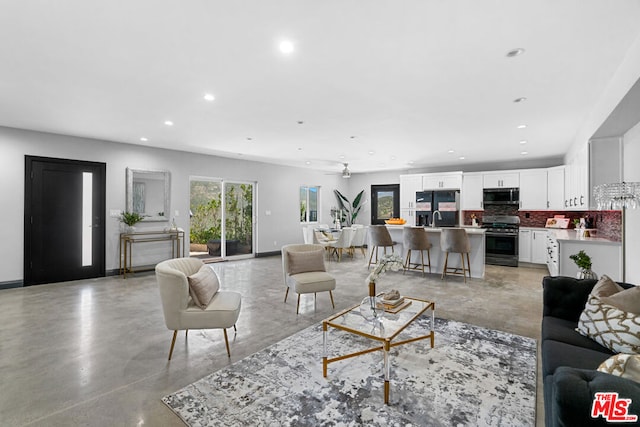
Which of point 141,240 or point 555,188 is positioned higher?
point 555,188

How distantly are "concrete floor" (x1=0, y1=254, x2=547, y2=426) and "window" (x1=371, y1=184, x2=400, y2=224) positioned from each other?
4453 millimetres

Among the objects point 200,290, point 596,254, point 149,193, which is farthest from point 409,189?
point 200,290

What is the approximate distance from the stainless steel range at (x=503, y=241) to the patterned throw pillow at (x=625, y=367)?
636 centimetres

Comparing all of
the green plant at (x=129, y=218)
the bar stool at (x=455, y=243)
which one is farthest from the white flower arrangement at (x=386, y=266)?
the green plant at (x=129, y=218)

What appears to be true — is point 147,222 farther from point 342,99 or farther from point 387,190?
point 387,190

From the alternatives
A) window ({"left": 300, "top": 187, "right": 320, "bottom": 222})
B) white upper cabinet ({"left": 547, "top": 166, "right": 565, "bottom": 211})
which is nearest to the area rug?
white upper cabinet ({"left": 547, "top": 166, "right": 565, "bottom": 211})

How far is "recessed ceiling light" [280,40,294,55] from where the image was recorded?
242 centimetres

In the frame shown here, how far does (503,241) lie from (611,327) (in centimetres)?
584

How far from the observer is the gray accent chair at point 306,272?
3.79m

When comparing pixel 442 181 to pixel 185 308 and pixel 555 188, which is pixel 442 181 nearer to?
pixel 555 188

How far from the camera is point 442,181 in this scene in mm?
8477

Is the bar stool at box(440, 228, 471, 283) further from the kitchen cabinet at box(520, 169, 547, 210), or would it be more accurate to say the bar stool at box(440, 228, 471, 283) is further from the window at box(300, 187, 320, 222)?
the window at box(300, 187, 320, 222)

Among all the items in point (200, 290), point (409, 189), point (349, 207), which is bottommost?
point (200, 290)

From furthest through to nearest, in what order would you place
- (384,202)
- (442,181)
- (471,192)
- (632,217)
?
(384,202) < (442,181) < (471,192) < (632,217)
